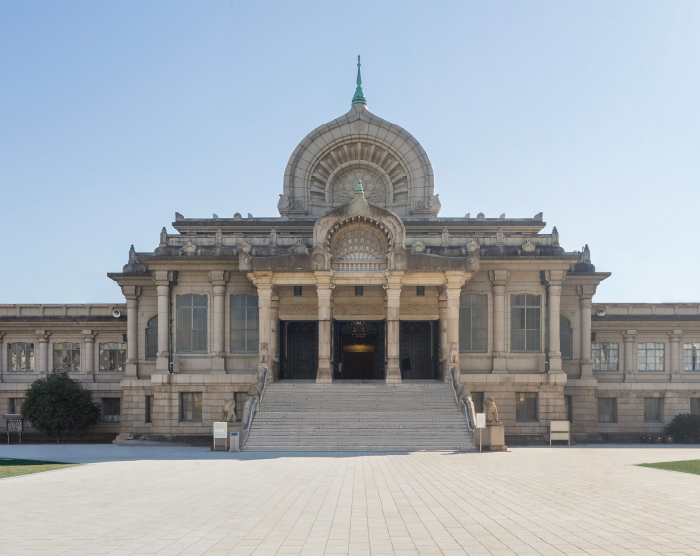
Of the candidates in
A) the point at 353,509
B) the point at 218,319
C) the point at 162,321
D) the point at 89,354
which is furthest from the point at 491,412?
the point at 89,354

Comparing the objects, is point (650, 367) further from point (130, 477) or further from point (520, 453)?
point (130, 477)

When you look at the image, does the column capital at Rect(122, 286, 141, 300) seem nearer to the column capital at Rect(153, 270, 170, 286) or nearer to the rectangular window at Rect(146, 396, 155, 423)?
the column capital at Rect(153, 270, 170, 286)

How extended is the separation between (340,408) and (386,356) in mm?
4806

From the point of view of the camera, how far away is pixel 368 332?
4153 centimetres

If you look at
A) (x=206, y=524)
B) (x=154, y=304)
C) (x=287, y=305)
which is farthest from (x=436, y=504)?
(x=154, y=304)

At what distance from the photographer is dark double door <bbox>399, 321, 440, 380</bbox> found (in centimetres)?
4025

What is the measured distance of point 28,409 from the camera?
39531 mm

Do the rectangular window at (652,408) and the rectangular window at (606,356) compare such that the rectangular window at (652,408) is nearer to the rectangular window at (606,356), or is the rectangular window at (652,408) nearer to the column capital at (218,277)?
the rectangular window at (606,356)

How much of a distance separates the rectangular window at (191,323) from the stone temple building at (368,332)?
0.08 m

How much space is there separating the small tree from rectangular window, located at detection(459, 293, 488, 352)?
2325 centimetres

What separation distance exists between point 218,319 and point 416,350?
12.3 metres

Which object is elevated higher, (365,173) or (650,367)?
(365,173)

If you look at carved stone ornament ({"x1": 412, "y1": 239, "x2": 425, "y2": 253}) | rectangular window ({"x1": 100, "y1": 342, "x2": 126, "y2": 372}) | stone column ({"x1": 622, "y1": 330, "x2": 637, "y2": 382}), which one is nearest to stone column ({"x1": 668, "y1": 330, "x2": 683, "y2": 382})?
stone column ({"x1": 622, "y1": 330, "x2": 637, "y2": 382})

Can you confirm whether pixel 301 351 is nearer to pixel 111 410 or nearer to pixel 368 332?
pixel 368 332
